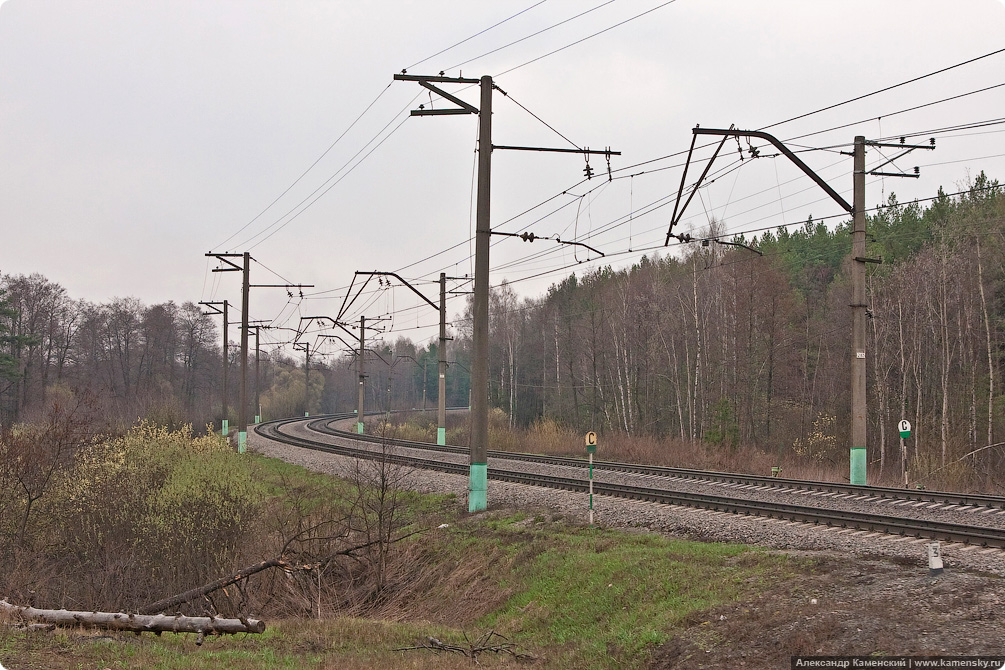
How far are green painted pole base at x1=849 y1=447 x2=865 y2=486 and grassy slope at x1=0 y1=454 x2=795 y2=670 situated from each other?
9557mm

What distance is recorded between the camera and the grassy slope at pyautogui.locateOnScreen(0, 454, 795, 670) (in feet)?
→ 32.0

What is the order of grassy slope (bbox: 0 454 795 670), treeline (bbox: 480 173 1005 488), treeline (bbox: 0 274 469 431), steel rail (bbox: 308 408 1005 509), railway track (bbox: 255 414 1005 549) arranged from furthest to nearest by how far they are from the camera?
treeline (bbox: 0 274 469 431) → treeline (bbox: 480 173 1005 488) → steel rail (bbox: 308 408 1005 509) → railway track (bbox: 255 414 1005 549) → grassy slope (bbox: 0 454 795 670)

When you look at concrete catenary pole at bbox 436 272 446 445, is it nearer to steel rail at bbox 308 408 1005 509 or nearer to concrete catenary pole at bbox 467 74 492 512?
steel rail at bbox 308 408 1005 509

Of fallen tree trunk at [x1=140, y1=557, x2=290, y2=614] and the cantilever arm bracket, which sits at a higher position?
the cantilever arm bracket

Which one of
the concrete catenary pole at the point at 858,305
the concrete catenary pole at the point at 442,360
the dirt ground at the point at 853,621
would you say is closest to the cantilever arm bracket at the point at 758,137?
the concrete catenary pole at the point at 858,305

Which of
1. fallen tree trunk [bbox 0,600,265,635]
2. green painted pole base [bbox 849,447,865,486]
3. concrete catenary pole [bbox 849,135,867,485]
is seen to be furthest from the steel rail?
fallen tree trunk [bbox 0,600,265,635]

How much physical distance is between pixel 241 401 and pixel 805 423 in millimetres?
28735

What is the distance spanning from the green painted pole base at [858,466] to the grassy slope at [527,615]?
9.56 metres

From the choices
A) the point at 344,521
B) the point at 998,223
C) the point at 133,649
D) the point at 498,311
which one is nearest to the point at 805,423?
the point at 998,223

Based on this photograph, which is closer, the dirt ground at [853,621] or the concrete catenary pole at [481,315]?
the dirt ground at [853,621]

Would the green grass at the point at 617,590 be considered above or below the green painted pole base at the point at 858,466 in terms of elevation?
below

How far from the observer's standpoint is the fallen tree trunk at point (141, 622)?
11.2 metres

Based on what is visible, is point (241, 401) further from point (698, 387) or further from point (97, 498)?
point (698, 387)

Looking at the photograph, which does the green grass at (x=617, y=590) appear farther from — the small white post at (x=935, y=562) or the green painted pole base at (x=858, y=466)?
the green painted pole base at (x=858, y=466)
